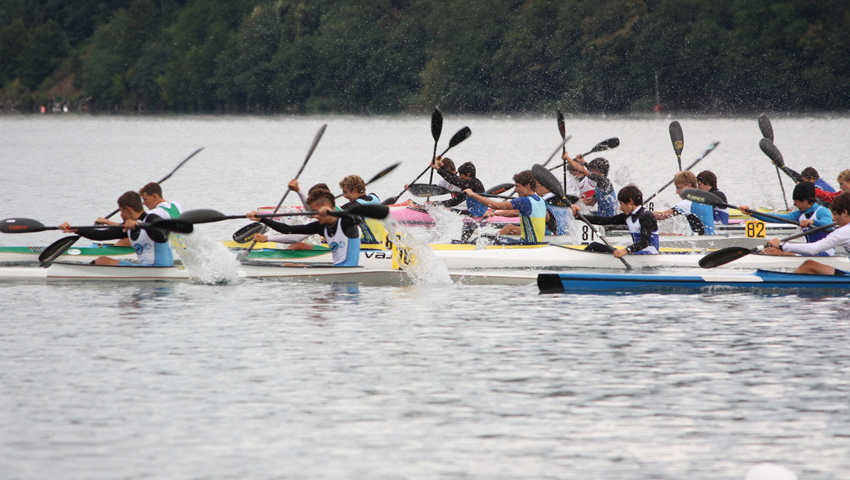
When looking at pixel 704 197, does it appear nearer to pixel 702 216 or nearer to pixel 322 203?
pixel 702 216

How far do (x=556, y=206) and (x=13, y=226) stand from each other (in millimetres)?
Answer: 7357

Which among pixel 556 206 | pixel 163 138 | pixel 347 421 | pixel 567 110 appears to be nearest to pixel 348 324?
pixel 347 421

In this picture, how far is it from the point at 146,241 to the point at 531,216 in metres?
4.87

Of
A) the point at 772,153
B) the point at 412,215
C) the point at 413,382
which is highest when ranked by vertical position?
the point at 772,153

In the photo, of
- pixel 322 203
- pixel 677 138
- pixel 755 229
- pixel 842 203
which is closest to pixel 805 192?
pixel 842 203

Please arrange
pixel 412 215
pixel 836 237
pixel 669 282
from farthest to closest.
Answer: pixel 412 215 → pixel 669 282 → pixel 836 237

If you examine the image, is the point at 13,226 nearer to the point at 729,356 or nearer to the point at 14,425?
the point at 14,425

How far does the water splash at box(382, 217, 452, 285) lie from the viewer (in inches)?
567

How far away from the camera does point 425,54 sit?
92.0 metres

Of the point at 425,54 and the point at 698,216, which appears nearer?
the point at 698,216

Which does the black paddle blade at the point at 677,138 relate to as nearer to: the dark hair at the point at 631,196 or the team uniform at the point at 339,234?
the dark hair at the point at 631,196

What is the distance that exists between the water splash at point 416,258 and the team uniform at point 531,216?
1.39 m

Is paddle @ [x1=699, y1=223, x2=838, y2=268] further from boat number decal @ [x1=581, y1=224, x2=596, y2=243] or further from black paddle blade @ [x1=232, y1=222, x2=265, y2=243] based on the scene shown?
black paddle blade @ [x1=232, y1=222, x2=265, y2=243]

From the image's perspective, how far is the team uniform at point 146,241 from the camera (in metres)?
13.9
